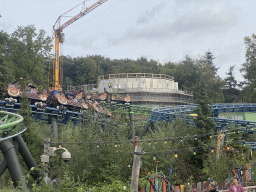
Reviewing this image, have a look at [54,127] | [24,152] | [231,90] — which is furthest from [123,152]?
[231,90]

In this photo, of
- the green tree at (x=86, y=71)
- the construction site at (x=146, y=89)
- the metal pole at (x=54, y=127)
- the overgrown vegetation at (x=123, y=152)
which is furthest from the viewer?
the green tree at (x=86, y=71)

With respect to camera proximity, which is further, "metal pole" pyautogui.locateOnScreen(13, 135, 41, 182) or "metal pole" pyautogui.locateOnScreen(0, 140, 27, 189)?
"metal pole" pyautogui.locateOnScreen(13, 135, 41, 182)

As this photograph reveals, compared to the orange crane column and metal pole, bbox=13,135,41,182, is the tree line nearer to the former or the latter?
the orange crane column

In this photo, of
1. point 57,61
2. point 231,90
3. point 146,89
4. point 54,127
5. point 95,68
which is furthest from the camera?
point 95,68

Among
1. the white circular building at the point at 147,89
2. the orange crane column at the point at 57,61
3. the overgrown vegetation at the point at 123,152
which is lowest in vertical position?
the overgrown vegetation at the point at 123,152

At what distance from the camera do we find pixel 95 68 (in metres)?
79.1

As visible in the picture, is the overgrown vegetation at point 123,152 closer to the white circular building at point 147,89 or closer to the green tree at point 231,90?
the white circular building at point 147,89

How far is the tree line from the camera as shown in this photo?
4847cm

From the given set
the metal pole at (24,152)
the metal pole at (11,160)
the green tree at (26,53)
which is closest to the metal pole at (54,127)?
the metal pole at (24,152)

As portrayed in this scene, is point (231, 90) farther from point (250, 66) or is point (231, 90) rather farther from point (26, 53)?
point (26, 53)

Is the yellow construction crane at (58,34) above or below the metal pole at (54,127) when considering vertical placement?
above

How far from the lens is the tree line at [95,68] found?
48.5 metres

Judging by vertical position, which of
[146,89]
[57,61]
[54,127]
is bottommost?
[54,127]

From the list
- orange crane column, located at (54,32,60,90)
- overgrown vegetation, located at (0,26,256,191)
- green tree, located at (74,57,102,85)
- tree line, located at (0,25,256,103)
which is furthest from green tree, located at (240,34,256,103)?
green tree, located at (74,57,102,85)
